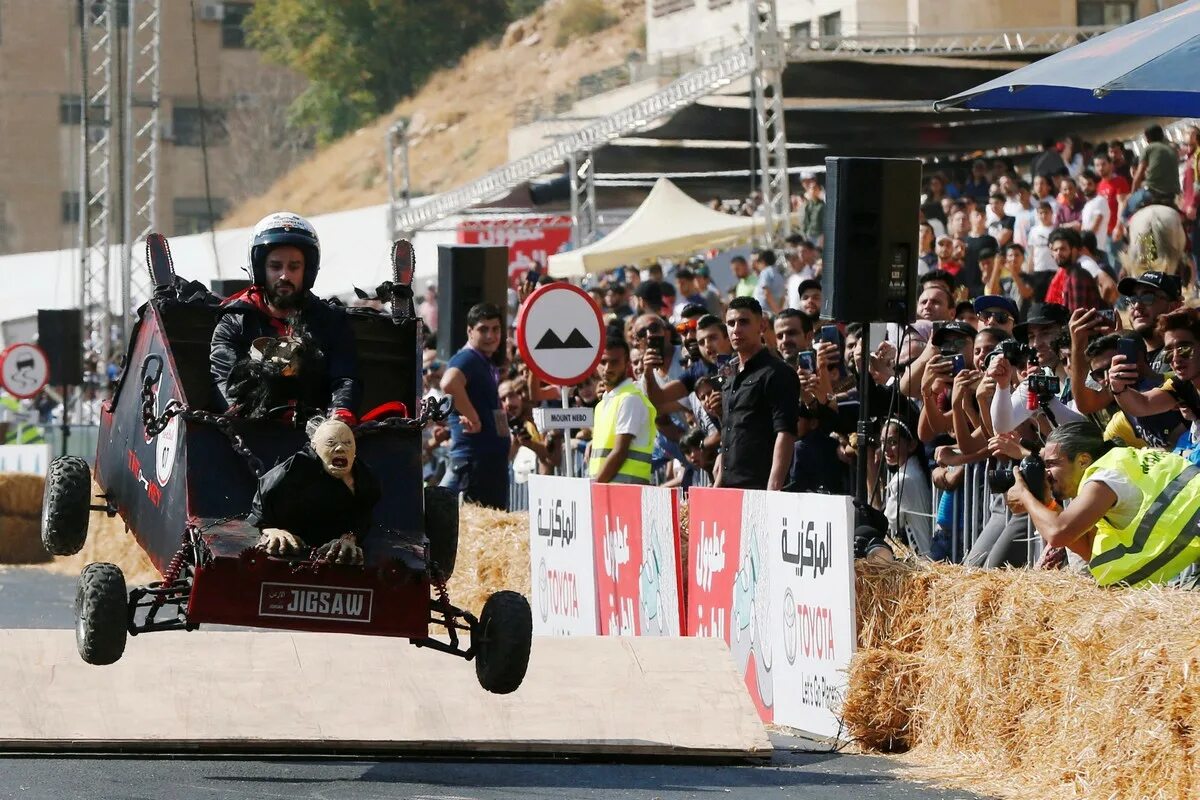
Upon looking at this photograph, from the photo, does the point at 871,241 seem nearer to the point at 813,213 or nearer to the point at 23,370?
Answer: the point at 813,213

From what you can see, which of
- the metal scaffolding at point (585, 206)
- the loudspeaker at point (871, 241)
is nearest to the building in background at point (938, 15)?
the metal scaffolding at point (585, 206)

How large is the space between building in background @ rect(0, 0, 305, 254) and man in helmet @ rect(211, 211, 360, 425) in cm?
3013

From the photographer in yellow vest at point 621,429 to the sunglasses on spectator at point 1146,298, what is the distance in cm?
384

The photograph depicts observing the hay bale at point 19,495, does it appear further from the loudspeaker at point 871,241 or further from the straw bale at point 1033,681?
the straw bale at point 1033,681

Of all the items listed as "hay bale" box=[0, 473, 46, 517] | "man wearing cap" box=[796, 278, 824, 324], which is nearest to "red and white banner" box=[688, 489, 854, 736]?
"man wearing cap" box=[796, 278, 824, 324]

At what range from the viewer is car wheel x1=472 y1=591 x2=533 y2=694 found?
905cm

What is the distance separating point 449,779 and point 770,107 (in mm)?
23877

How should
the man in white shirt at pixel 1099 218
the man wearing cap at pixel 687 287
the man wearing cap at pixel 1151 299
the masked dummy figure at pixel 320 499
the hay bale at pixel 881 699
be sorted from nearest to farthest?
the masked dummy figure at pixel 320 499, the hay bale at pixel 881 699, the man wearing cap at pixel 1151 299, the man in white shirt at pixel 1099 218, the man wearing cap at pixel 687 287

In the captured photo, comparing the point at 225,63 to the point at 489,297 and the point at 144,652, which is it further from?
the point at 144,652

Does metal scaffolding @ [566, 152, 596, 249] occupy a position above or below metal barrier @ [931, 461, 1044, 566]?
above

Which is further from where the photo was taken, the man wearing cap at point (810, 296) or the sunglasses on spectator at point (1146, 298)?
the man wearing cap at point (810, 296)

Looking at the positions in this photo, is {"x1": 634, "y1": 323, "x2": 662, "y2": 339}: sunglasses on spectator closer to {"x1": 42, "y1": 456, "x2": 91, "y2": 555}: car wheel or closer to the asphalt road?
the asphalt road

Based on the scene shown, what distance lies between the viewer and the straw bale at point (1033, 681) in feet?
25.5

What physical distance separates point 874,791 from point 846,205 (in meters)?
4.16
